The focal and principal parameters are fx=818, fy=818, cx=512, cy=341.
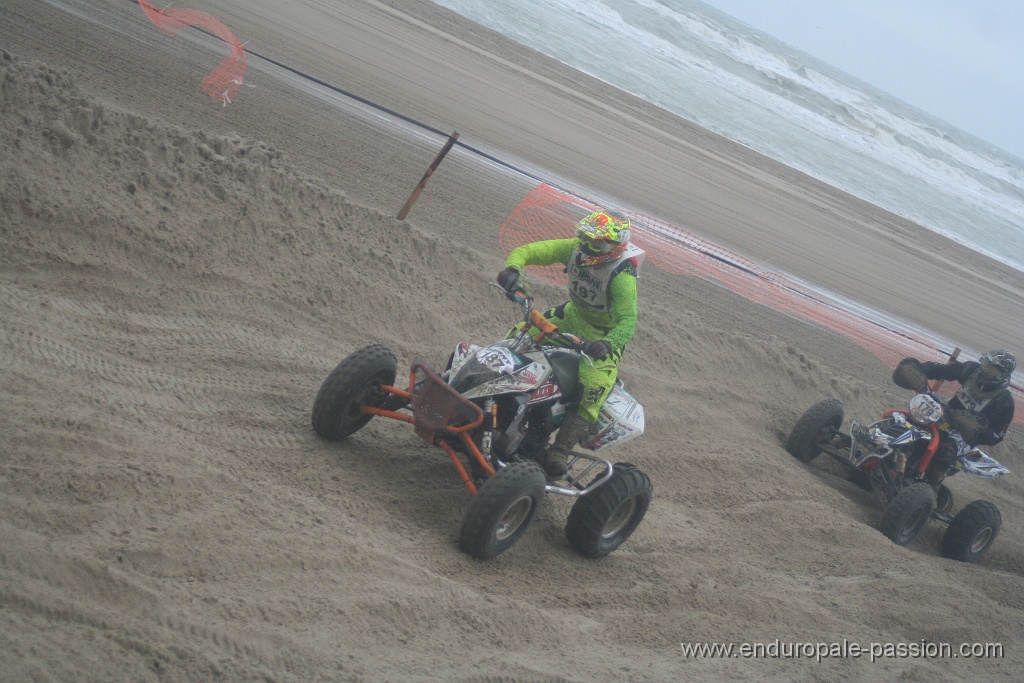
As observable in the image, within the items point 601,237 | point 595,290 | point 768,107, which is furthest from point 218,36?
point 768,107

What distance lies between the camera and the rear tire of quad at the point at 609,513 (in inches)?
212

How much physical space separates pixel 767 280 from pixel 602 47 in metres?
20.3

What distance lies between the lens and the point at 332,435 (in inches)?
212

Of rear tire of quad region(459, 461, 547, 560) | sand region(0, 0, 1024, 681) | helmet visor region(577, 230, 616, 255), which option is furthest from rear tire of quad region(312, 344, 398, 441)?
helmet visor region(577, 230, 616, 255)

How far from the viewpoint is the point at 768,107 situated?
129ft

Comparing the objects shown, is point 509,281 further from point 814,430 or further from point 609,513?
point 814,430

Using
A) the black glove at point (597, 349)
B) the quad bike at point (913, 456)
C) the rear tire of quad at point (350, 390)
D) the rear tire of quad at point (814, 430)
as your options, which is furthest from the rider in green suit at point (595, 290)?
the quad bike at point (913, 456)

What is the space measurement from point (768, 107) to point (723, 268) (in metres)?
29.1

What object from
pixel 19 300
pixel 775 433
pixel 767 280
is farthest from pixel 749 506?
pixel 767 280

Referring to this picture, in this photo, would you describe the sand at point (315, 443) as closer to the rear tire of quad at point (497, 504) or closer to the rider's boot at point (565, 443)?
the rear tire of quad at point (497, 504)

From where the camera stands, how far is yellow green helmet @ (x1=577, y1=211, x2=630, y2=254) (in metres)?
5.50

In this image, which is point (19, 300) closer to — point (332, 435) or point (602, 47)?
point (332, 435)

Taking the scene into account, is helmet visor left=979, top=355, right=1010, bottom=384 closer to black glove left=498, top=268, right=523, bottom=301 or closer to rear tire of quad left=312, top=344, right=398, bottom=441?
black glove left=498, top=268, right=523, bottom=301

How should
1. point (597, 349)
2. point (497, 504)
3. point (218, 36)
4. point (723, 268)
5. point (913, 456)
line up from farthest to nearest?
point (723, 268) → point (218, 36) → point (913, 456) → point (597, 349) → point (497, 504)
